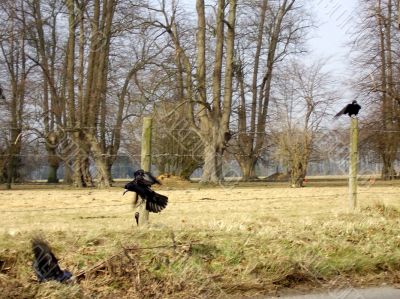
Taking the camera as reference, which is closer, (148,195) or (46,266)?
(46,266)

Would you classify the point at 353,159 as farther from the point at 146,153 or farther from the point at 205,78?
the point at 205,78

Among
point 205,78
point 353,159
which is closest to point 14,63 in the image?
point 205,78

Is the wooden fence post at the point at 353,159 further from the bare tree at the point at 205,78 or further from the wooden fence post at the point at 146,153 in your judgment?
the bare tree at the point at 205,78

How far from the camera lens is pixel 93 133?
72.6ft

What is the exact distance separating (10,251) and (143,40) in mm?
27097

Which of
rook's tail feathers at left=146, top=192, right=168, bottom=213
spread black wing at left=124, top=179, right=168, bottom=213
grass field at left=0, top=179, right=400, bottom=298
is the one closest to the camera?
grass field at left=0, top=179, right=400, bottom=298

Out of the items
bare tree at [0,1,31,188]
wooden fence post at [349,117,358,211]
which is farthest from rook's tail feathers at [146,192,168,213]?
bare tree at [0,1,31,188]

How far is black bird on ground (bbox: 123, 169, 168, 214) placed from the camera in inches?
316

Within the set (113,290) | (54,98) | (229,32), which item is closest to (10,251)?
(113,290)

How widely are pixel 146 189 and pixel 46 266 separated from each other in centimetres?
242

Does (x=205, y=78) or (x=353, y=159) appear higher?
(x=205, y=78)

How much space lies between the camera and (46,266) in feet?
19.9

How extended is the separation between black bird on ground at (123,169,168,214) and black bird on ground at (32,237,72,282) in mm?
1965

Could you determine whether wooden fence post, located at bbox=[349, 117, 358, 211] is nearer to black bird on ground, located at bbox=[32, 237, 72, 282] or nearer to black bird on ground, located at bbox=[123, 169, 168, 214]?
black bird on ground, located at bbox=[123, 169, 168, 214]
